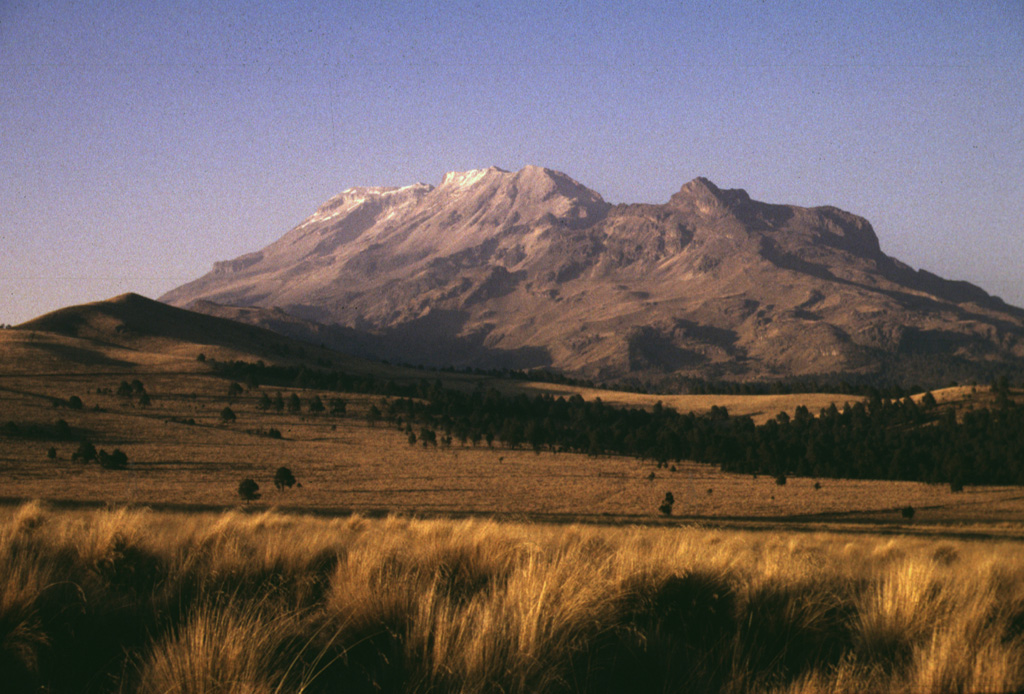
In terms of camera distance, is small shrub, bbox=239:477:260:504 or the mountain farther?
the mountain

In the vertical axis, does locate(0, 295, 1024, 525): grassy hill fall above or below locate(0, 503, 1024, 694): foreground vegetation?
below

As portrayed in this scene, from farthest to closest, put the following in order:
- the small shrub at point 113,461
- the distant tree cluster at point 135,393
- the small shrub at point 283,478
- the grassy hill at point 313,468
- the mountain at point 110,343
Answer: the mountain at point 110,343 → the distant tree cluster at point 135,393 → the small shrub at point 113,461 → the small shrub at point 283,478 → the grassy hill at point 313,468

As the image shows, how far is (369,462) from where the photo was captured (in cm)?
7975

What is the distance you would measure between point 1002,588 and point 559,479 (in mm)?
69812

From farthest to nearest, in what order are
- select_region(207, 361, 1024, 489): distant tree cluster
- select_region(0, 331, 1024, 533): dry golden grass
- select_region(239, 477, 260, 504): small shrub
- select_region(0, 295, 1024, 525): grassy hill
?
select_region(207, 361, 1024, 489): distant tree cluster
select_region(0, 295, 1024, 525): grassy hill
select_region(0, 331, 1024, 533): dry golden grass
select_region(239, 477, 260, 504): small shrub

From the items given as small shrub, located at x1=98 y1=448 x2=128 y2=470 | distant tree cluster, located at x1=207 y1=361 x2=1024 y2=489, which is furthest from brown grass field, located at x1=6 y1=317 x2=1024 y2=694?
distant tree cluster, located at x1=207 y1=361 x2=1024 y2=489

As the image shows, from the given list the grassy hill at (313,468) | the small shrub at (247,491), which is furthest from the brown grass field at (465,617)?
the small shrub at (247,491)

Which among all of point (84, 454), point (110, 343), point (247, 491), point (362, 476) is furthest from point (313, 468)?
point (110, 343)

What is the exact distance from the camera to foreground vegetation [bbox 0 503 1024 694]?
4469 millimetres

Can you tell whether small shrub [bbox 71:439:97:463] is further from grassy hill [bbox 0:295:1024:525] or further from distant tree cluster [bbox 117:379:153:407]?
distant tree cluster [bbox 117:379:153:407]

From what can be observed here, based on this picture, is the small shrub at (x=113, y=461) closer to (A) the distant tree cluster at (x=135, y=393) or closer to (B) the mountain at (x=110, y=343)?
(A) the distant tree cluster at (x=135, y=393)

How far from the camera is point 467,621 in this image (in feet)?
16.2

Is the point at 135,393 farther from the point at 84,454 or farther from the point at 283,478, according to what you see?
the point at 283,478

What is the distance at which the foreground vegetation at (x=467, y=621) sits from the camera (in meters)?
4.47
